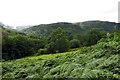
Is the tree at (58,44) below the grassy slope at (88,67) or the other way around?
below

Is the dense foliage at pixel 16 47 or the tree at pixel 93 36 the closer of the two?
the tree at pixel 93 36

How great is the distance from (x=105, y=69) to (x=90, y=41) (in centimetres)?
6046

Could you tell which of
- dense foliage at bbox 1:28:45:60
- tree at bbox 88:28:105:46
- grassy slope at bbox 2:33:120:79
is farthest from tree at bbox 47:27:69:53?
grassy slope at bbox 2:33:120:79

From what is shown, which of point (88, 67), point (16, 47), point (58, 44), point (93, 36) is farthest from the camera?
point (16, 47)

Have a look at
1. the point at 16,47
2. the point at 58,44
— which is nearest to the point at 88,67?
the point at 58,44

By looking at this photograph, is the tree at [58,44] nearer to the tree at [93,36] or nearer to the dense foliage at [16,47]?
the tree at [93,36]

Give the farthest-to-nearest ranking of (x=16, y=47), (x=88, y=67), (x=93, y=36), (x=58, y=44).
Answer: (x=16, y=47), (x=93, y=36), (x=58, y=44), (x=88, y=67)

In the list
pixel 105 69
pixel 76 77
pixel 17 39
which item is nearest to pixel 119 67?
pixel 105 69

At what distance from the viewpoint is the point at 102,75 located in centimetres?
875

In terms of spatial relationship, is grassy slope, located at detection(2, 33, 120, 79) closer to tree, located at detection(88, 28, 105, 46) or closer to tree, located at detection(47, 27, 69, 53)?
tree, located at detection(47, 27, 69, 53)

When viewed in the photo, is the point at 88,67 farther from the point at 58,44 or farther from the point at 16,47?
the point at 16,47

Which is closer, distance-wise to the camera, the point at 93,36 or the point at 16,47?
the point at 93,36

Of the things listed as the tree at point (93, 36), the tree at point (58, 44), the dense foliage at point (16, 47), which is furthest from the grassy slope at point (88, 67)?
the dense foliage at point (16, 47)

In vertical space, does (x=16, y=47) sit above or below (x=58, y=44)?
below
